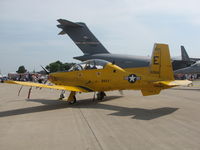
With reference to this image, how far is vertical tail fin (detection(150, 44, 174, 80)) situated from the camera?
809 cm

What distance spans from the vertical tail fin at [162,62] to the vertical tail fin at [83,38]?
1539cm

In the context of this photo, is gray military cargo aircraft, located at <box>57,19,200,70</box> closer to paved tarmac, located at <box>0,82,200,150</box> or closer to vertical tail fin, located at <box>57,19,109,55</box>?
vertical tail fin, located at <box>57,19,109,55</box>

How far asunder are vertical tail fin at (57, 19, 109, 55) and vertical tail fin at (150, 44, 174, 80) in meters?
15.4

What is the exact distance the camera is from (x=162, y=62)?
8.16m

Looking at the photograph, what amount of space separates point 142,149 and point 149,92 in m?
4.54

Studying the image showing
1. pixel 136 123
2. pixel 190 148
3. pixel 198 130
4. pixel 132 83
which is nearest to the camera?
pixel 190 148

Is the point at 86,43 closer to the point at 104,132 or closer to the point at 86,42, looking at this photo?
the point at 86,42

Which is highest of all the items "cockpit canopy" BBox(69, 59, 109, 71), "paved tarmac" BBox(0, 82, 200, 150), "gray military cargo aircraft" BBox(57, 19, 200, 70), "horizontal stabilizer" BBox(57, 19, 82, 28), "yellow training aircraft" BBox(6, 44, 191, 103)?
"horizontal stabilizer" BBox(57, 19, 82, 28)

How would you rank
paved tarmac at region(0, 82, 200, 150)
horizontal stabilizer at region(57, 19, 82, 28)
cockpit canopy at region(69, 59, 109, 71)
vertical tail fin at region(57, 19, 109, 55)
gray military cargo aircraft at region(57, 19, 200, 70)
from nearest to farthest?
paved tarmac at region(0, 82, 200, 150) < cockpit canopy at region(69, 59, 109, 71) < gray military cargo aircraft at region(57, 19, 200, 70) < horizontal stabilizer at region(57, 19, 82, 28) < vertical tail fin at region(57, 19, 109, 55)

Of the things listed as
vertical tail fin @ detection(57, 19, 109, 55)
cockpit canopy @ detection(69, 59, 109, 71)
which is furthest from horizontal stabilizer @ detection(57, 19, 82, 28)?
cockpit canopy @ detection(69, 59, 109, 71)

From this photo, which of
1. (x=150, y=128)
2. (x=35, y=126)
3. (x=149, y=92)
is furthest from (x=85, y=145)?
(x=149, y=92)

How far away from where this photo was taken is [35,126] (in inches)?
230

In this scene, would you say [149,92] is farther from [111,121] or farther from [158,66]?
[111,121]

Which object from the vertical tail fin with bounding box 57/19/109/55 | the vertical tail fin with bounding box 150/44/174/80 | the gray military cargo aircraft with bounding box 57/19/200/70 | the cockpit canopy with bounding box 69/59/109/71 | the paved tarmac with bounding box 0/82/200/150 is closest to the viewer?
the paved tarmac with bounding box 0/82/200/150
